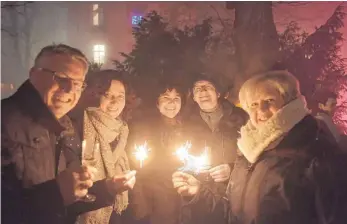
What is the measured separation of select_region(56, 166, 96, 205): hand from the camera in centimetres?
193

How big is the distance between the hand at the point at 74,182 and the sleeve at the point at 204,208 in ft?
1.84

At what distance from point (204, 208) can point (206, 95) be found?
573 millimetres

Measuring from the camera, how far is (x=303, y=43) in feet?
7.85

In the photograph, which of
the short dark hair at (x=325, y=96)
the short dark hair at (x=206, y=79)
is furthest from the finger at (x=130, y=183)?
the short dark hair at (x=325, y=96)

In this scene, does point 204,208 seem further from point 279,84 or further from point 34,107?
point 34,107

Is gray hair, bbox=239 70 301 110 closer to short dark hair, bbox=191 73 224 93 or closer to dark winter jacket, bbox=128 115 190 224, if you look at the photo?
short dark hair, bbox=191 73 224 93

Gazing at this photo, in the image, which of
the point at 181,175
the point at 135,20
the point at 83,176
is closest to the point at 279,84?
the point at 181,175

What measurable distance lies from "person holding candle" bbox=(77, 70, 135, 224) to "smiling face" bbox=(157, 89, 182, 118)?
0.61ft

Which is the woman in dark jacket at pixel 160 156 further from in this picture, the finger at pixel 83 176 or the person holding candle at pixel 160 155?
the finger at pixel 83 176

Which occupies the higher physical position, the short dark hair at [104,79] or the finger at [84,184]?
the short dark hair at [104,79]

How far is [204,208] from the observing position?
233cm

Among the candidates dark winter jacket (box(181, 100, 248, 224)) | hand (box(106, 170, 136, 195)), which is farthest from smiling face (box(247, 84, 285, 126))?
hand (box(106, 170, 136, 195))

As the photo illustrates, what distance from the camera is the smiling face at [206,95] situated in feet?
7.47

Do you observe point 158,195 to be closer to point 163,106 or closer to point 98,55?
point 163,106
